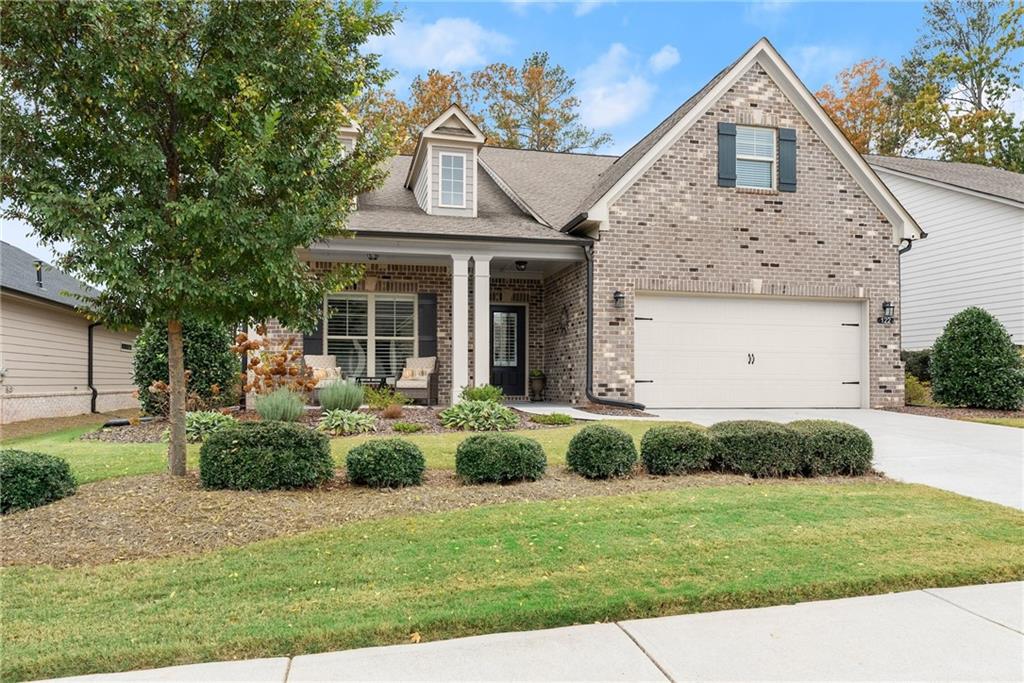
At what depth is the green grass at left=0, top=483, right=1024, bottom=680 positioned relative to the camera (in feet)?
9.86

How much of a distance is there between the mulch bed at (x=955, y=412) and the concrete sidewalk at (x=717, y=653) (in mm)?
9520

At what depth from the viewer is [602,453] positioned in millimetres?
5969

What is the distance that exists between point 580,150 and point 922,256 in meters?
14.3

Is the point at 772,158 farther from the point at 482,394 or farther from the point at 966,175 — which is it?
the point at 966,175

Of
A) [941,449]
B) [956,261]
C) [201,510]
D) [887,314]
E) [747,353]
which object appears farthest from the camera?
[956,261]

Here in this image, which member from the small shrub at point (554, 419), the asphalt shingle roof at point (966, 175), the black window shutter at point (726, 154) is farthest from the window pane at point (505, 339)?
the asphalt shingle roof at point (966, 175)

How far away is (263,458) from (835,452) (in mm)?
5164

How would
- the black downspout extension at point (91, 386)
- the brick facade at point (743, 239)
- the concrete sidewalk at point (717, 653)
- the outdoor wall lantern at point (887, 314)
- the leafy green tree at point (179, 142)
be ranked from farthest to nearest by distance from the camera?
the black downspout extension at point (91, 386) → the outdoor wall lantern at point (887, 314) → the brick facade at point (743, 239) → the leafy green tree at point (179, 142) → the concrete sidewalk at point (717, 653)

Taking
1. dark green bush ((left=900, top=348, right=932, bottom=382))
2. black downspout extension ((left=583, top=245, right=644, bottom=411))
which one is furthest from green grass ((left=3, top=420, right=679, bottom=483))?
dark green bush ((left=900, top=348, right=932, bottom=382))

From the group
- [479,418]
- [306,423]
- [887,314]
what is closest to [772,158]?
[887,314]

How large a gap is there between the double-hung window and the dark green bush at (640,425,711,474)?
8154 mm

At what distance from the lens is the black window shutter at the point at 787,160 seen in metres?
12.9

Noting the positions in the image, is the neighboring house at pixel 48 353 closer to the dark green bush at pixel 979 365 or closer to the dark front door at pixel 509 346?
the dark front door at pixel 509 346

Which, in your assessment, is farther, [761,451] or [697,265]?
[697,265]
